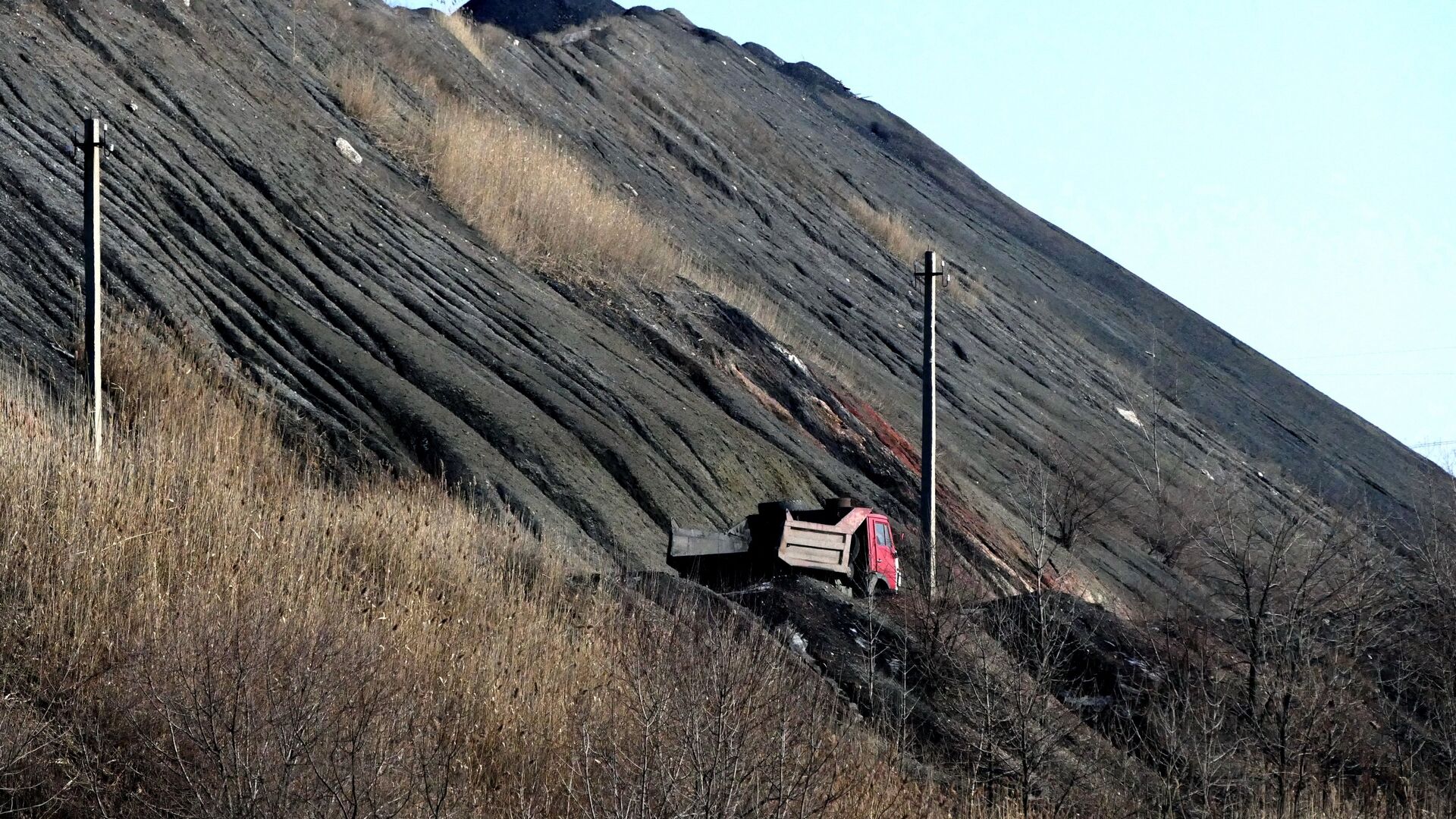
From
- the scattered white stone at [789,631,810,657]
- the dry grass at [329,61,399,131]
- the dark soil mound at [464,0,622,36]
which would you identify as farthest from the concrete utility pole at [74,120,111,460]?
the dark soil mound at [464,0,622,36]

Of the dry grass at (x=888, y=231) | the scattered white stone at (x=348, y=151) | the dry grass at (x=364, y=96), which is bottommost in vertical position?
the scattered white stone at (x=348, y=151)

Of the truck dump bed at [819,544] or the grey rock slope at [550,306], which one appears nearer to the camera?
the truck dump bed at [819,544]

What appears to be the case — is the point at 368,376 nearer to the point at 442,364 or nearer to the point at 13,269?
the point at 442,364

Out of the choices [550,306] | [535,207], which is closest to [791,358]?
[535,207]

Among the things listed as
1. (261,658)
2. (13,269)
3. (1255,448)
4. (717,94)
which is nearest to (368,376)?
(13,269)

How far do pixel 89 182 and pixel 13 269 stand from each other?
329 centimetres

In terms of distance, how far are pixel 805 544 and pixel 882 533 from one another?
5.64 feet

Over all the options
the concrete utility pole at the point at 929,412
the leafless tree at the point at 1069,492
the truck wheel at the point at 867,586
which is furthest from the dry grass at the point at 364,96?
the truck wheel at the point at 867,586

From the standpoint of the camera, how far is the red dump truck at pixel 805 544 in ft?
62.3

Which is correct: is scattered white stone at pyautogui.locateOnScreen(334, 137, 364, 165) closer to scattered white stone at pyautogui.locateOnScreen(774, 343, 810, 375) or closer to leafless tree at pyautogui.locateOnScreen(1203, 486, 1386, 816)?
scattered white stone at pyautogui.locateOnScreen(774, 343, 810, 375)

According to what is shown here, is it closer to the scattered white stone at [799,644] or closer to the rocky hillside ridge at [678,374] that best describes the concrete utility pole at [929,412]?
the rocky hillside ridge at [678,374]

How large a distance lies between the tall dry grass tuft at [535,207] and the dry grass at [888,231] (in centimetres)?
1871

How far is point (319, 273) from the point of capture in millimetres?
22375

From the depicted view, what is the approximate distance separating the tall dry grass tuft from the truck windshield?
34.7ft
